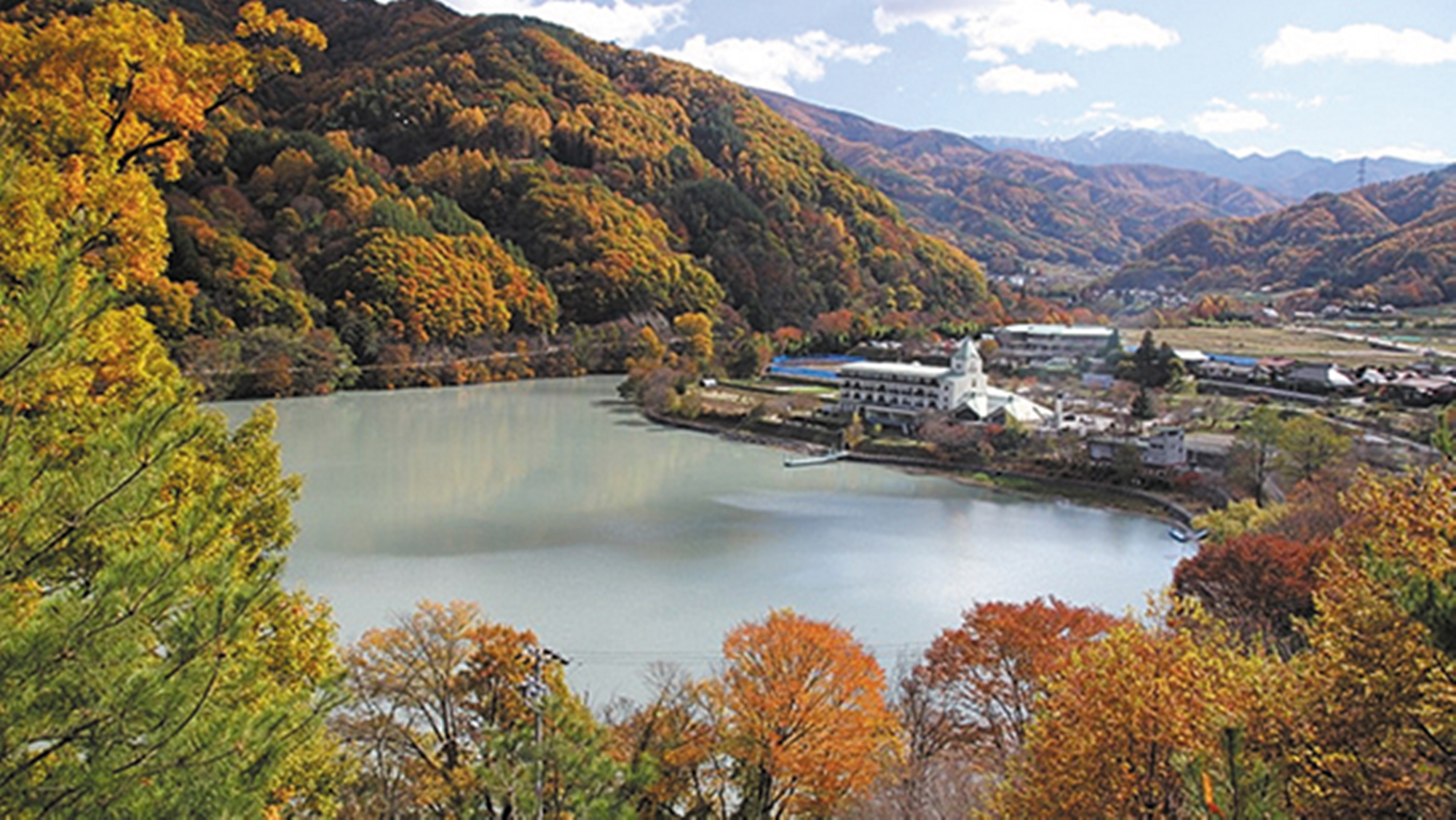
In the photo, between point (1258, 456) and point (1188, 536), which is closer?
point (1188, 536)

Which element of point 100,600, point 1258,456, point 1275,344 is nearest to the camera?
point 100,600

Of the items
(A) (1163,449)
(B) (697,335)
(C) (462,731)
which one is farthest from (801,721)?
(B) (697,335)

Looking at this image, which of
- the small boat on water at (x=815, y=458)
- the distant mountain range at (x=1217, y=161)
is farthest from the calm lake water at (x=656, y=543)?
the distant mountain range at (x=1217, y=161)

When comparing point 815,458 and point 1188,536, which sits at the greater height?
point 1188,536

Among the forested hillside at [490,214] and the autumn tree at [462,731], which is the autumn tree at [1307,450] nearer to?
the autumn tree at [462,731]

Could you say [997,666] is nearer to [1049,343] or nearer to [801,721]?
[801,721]

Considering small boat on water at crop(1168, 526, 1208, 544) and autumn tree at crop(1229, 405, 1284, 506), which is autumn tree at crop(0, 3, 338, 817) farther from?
autumn tree at crop(1229, 405, 1284, 506)
